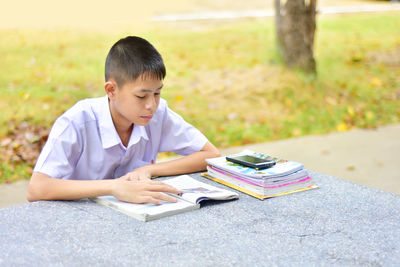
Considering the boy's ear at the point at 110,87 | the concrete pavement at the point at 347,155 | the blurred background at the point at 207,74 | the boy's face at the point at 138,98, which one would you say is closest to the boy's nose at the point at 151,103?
the boy's face at the point at 138,98

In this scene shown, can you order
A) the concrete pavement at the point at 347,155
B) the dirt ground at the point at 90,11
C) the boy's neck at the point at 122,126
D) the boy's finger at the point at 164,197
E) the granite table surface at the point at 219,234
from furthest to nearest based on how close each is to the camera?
the dirt ground at the point at 90,11 < the concrete pavement at the point at 347,155 < the boy's neck at the point at 122,126 < the boy's finger at the point at 164,197 < the granite table surface at the point at 219,234

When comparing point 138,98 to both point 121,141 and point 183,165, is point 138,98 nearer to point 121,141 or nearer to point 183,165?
point 121,141

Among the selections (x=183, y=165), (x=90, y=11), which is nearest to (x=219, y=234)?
(x=183, y=165)

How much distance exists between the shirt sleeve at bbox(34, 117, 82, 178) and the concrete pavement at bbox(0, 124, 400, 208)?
65.9 inches

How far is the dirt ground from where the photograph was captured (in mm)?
8570

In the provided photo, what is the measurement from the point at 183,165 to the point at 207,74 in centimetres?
432

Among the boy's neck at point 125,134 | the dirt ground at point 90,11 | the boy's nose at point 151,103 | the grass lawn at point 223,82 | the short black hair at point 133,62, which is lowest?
the grass lawn at point 223,82

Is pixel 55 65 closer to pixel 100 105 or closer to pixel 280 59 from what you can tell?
pixel 280 59

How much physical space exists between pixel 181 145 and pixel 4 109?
3180mm

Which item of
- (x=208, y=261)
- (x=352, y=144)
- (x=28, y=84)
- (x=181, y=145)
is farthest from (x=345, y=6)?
(x=208, y=261)

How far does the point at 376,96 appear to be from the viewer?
23.5 feet

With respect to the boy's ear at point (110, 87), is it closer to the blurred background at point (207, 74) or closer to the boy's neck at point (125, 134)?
the boy's neck at point (125, 134)

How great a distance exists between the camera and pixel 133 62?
241cm

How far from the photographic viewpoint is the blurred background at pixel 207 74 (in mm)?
5617
